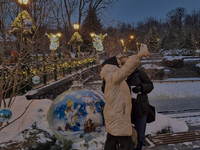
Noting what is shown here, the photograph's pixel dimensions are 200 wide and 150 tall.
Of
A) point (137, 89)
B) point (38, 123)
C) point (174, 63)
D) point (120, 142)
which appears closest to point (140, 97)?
point (137, 89)

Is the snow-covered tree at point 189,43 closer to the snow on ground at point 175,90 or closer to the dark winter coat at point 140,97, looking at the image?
the snow on ground at point 175,90

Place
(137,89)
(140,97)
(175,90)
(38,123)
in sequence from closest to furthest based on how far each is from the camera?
(137,89)
(140,97)
(38,123)
(175,90)

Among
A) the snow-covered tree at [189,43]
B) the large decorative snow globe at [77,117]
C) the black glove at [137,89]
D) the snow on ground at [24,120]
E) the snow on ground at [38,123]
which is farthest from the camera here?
the snow-covered tree at [189,43]

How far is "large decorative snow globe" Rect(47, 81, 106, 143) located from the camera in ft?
10.7

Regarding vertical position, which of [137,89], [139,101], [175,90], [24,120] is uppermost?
[137,89]

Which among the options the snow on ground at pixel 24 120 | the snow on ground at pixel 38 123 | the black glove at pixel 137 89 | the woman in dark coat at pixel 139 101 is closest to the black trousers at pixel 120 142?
the woman in dark coat at pixel 139 101

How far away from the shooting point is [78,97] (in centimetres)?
341

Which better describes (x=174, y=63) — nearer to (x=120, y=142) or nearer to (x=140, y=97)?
(x=140, y=97)

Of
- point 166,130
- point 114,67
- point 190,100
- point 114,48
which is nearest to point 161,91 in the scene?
point 190,100

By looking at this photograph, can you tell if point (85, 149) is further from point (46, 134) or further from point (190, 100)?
point (190, 100)

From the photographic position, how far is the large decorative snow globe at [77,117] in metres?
3.26

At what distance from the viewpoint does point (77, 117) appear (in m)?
3.24

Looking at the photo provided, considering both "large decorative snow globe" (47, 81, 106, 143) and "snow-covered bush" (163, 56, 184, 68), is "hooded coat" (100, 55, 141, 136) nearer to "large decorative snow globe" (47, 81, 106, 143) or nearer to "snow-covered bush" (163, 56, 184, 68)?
"large decorative snow globe" (47, 81, 106, 143)

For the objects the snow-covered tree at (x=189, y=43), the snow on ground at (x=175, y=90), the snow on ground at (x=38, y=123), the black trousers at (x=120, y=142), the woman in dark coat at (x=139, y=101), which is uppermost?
the snow-covered tree at (x=189, y=43)
